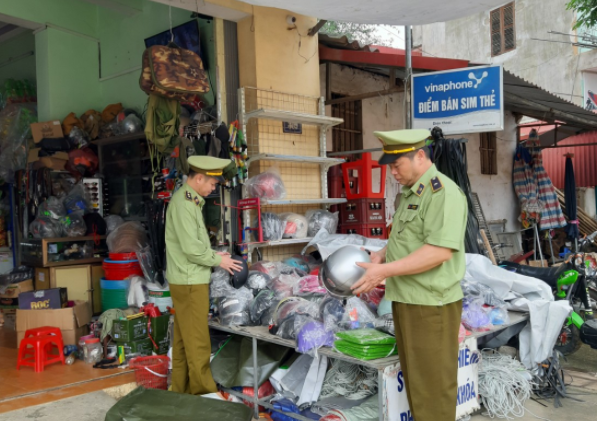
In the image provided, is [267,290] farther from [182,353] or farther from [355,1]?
[355,1]

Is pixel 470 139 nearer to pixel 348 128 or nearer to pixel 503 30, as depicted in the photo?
pixel 348 128

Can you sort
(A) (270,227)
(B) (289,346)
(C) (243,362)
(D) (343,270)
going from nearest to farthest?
(D) (343,270) < (B) (289,346) < (C) (243,362) < (A) (270,227)

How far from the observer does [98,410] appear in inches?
161

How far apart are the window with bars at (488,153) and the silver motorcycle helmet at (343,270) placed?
771cm

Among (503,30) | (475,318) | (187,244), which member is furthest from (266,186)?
(503,30)

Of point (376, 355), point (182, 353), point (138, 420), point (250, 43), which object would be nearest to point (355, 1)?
point (250, 43)

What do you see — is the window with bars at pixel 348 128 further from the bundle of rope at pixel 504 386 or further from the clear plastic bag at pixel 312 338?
the clear plastic bag at pixel 312 338

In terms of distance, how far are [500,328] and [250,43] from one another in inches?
147

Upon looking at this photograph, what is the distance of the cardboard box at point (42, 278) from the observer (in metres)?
6.50

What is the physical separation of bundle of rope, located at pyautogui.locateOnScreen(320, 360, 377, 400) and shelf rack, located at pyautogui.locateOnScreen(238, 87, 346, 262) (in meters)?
1.69

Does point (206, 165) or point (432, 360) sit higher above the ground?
point (206, 165)

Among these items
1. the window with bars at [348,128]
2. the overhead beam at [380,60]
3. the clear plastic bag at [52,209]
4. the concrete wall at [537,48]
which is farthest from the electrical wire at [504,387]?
the concrete wall at [537,48]

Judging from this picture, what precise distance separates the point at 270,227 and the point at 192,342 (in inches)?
62.8

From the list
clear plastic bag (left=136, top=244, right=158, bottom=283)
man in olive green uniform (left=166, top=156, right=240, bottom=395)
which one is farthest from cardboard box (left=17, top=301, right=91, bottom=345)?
man in olive green uniform (left=166, top=156, right=240, bottom=395)
